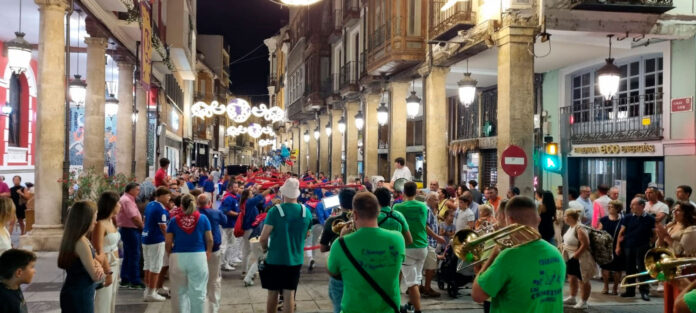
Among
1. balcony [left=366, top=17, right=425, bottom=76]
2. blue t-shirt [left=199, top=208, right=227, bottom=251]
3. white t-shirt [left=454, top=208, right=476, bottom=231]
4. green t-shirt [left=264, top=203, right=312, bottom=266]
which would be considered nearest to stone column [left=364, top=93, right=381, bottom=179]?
balcony [left=366, top=17, right=425, bottom=76]

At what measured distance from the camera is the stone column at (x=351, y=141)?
28656 millimetres

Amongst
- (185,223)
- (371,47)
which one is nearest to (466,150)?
(371,47)

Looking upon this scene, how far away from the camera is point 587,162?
19.0 metres

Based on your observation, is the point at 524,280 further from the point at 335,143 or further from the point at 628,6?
the point at 335,143

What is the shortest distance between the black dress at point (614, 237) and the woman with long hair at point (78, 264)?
8.30m

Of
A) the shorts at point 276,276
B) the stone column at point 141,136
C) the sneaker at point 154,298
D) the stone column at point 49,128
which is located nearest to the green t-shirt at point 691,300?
the shorts at point 276,276

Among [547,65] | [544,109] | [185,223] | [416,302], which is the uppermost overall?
[547,65]

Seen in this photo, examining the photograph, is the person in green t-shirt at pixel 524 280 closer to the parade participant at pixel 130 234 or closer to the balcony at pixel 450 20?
the parade participant at pixel 130 234

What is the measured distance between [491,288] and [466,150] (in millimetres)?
22241

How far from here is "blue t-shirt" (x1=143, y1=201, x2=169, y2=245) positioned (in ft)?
28.7

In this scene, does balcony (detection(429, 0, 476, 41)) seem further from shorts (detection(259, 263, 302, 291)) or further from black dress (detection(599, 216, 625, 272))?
shorts (detection(259, 263, 302, 291))

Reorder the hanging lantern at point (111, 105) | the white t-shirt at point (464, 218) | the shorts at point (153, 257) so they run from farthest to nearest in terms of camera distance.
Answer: the hanging lantern at point (111, 105) → the white t-shirt at point (464, 218) → the shorts at point (153, 257)

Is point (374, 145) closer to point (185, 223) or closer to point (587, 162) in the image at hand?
point (587, 162)

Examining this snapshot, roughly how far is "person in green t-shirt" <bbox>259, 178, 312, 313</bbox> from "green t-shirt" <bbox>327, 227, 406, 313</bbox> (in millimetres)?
2686
